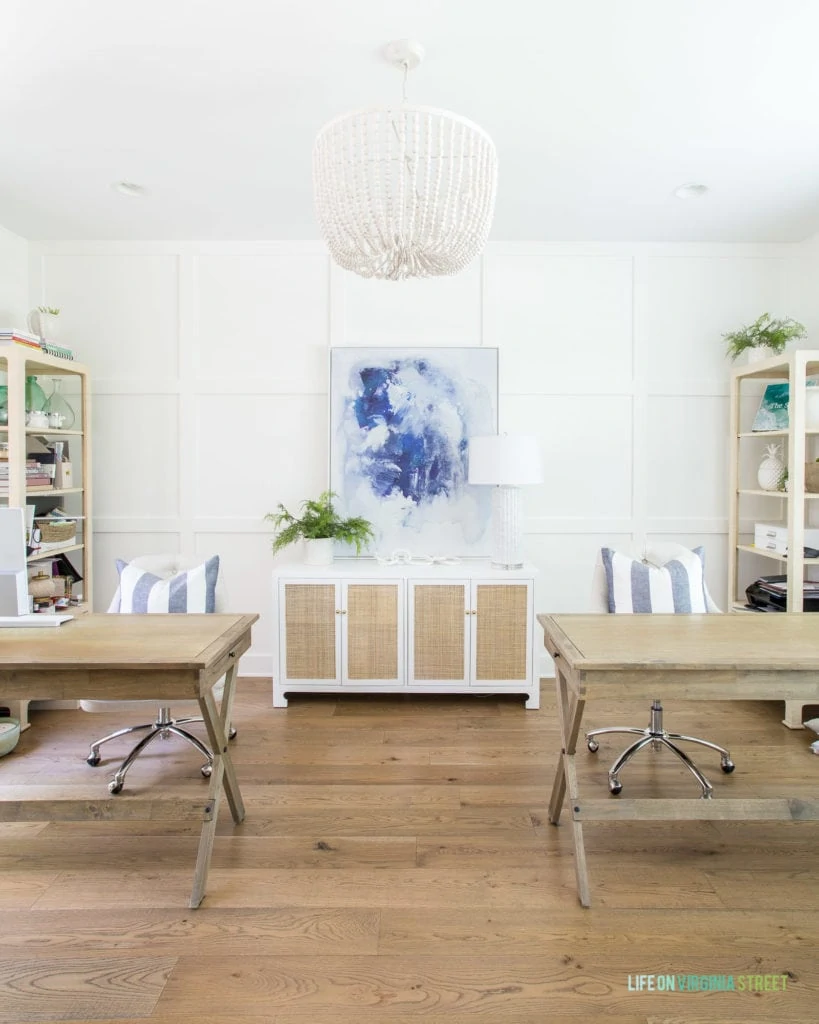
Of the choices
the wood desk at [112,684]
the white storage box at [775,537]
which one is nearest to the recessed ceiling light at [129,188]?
the wood desk at [112,684]

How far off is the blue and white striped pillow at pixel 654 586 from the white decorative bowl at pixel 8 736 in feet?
9.22

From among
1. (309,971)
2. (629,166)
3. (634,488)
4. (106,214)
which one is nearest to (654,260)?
(629,166)

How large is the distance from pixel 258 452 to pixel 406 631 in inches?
56.9

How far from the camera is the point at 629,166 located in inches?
116

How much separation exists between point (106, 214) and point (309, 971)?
365 centimetres

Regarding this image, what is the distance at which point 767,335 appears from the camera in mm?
3652

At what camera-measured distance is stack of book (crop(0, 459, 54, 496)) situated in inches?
130

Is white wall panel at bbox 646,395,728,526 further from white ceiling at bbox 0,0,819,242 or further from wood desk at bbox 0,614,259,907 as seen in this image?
wood desk at bbox 0,614,259,907

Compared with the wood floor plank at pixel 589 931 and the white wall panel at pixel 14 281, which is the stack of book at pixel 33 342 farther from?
the wood floor plank at pixel 589 931

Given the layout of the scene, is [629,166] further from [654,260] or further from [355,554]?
[355,554]

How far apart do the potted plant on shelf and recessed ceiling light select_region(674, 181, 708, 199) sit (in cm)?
237

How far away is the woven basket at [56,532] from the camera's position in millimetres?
3523

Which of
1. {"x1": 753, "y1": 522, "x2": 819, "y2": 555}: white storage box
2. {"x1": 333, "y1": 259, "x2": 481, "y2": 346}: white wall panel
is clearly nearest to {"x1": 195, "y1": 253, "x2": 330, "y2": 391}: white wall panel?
{"x1": 333, "y1": 259, "x2": 481, "y2": 346}: white wall panel

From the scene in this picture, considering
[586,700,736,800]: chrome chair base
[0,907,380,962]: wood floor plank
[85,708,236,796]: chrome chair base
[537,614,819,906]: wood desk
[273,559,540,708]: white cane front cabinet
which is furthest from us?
[273,559,540,708]: white cane front cabinet
